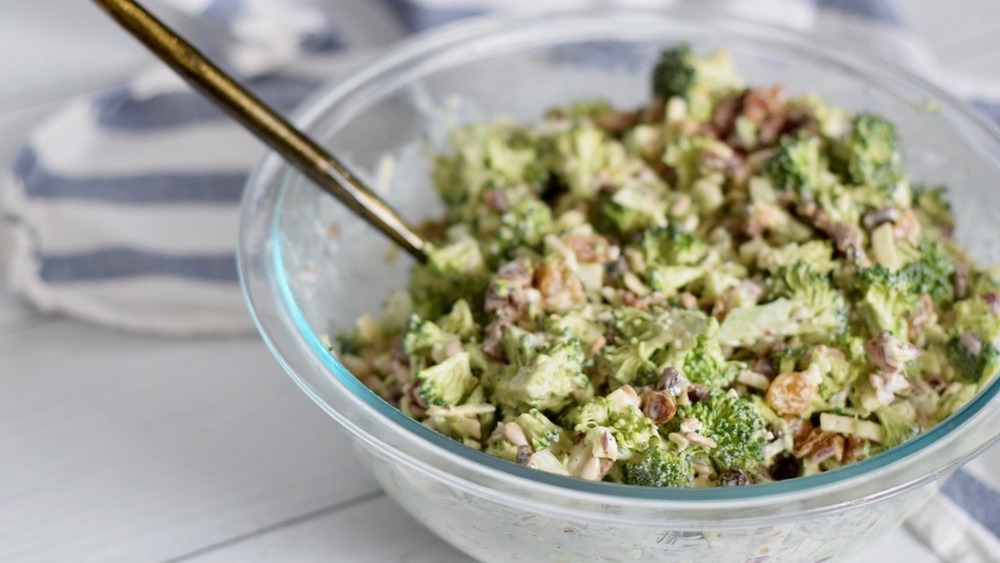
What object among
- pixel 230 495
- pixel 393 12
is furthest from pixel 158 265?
pixel 393 12

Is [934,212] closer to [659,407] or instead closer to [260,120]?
[659,407]

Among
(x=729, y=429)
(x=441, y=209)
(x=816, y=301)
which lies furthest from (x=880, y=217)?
(x=441, y=209)

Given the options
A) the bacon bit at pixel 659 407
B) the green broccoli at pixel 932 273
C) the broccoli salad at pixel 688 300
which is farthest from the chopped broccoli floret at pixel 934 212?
the bacon bit at pixel 659 407

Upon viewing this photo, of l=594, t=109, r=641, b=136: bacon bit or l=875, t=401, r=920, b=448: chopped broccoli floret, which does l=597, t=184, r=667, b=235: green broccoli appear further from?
l=875, t=401, r=920, b=448: chopped broccoli floret

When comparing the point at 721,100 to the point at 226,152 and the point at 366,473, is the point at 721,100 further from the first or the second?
the point at 226,152

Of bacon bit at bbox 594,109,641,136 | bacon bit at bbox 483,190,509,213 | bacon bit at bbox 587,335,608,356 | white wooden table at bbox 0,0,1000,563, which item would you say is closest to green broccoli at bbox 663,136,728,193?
bacon bit at bbox 594,109,641,136

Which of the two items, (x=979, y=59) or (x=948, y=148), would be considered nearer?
(x=948, y=148)
